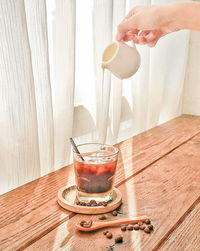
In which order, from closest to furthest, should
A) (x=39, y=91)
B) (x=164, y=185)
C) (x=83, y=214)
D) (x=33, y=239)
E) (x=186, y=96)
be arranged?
(x=33, y=239) < (x=83, y=214) < (x=164, y=185) < (x=39, y=91) < (x=186, y=96)

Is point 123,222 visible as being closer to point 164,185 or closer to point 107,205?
point 107,205

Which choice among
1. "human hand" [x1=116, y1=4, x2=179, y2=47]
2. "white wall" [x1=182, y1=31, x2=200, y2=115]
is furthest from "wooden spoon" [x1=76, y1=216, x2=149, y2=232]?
"white wall" [x1=182, y1=31, x2=200, y2=115]

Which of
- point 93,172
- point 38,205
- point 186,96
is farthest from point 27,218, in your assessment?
point 186,96

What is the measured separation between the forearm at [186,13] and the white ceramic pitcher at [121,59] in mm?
155

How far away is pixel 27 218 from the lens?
0.87 m

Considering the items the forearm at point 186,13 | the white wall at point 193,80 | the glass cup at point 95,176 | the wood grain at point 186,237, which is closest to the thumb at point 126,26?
the forearm at point 186,13

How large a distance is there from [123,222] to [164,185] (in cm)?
27

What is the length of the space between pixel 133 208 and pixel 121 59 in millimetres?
425

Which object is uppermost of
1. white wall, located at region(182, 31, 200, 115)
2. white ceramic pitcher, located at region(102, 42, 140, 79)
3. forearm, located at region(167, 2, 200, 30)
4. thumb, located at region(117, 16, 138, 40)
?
forearm, located at region(167, 2, 200, 30)

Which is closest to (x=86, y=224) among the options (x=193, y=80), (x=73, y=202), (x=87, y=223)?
(x=87, y=223)

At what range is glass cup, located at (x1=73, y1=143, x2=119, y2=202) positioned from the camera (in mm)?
921

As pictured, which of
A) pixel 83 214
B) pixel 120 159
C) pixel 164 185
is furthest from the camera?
pixel 120 159

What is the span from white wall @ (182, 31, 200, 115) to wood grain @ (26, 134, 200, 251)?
3.11 ft

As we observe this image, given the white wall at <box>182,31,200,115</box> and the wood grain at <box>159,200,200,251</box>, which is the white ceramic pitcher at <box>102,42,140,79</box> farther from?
the white wall at <box>182,31,200,115</box>
